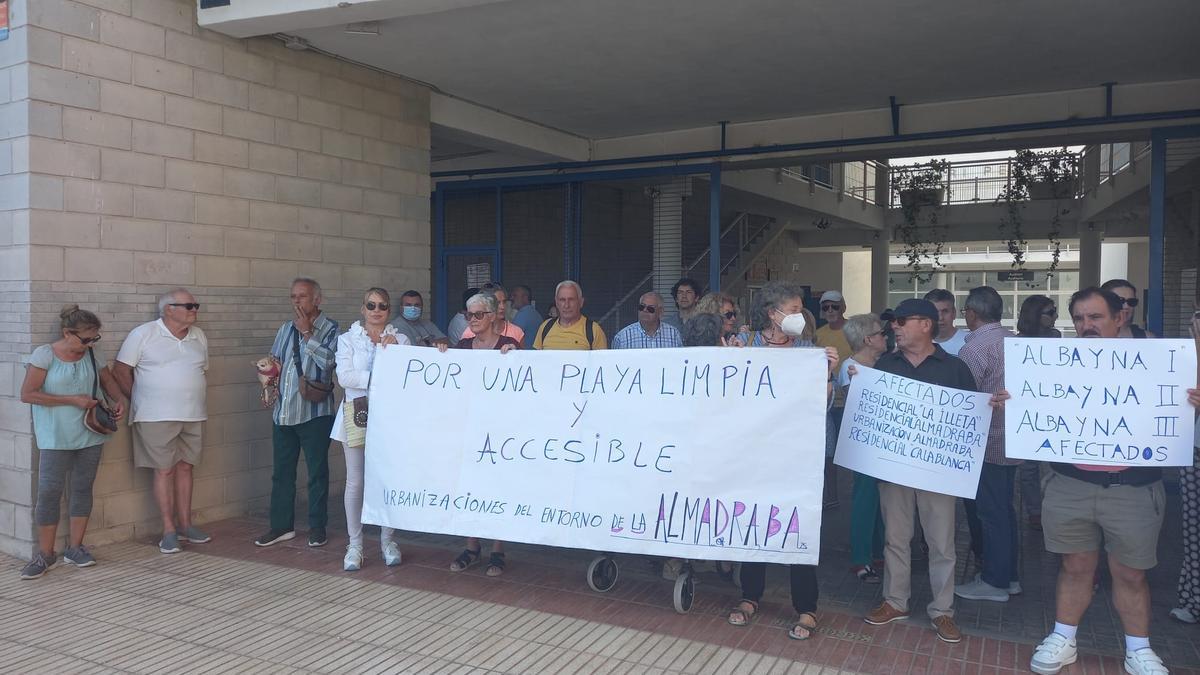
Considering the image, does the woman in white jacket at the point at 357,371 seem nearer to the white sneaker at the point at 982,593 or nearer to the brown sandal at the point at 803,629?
the brown sandal at the point at 803,629

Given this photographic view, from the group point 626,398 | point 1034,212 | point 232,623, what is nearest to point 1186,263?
point 1034,212

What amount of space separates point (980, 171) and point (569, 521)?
19110 millimetres

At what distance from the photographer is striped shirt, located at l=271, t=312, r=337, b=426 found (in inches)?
232

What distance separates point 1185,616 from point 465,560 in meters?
4.15

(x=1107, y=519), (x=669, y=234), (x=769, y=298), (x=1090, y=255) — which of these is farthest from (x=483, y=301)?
(x=1090, y=255)

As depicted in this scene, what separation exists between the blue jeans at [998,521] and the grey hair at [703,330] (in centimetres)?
184

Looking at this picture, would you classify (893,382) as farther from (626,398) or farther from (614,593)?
(614,593)

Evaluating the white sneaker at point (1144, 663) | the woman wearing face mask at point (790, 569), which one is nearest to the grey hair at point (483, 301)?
the woman wearing face mask at point (790, 569)

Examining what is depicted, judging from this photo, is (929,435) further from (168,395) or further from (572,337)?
(168,395)

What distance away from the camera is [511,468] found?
5.06 metres

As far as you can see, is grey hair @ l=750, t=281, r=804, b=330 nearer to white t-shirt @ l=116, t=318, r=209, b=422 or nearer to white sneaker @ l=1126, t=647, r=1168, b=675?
white sneaker @ l=1126, t=647, r=1168, b=675

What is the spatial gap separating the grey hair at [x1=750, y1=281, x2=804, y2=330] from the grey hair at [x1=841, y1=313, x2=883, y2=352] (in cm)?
56

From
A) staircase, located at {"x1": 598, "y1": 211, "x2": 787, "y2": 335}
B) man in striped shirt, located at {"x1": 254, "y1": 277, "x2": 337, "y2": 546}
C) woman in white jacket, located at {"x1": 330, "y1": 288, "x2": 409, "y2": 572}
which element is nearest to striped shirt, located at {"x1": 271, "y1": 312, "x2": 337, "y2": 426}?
man in striped shirt, located at {"x1": 254, "y1": 277, "x2": 337, "y2": 546}

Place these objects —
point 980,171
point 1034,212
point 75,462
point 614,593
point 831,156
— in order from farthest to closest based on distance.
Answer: point 980,171 → point 1034,212 → point 831,156 → point 75,462 → point 614,593
